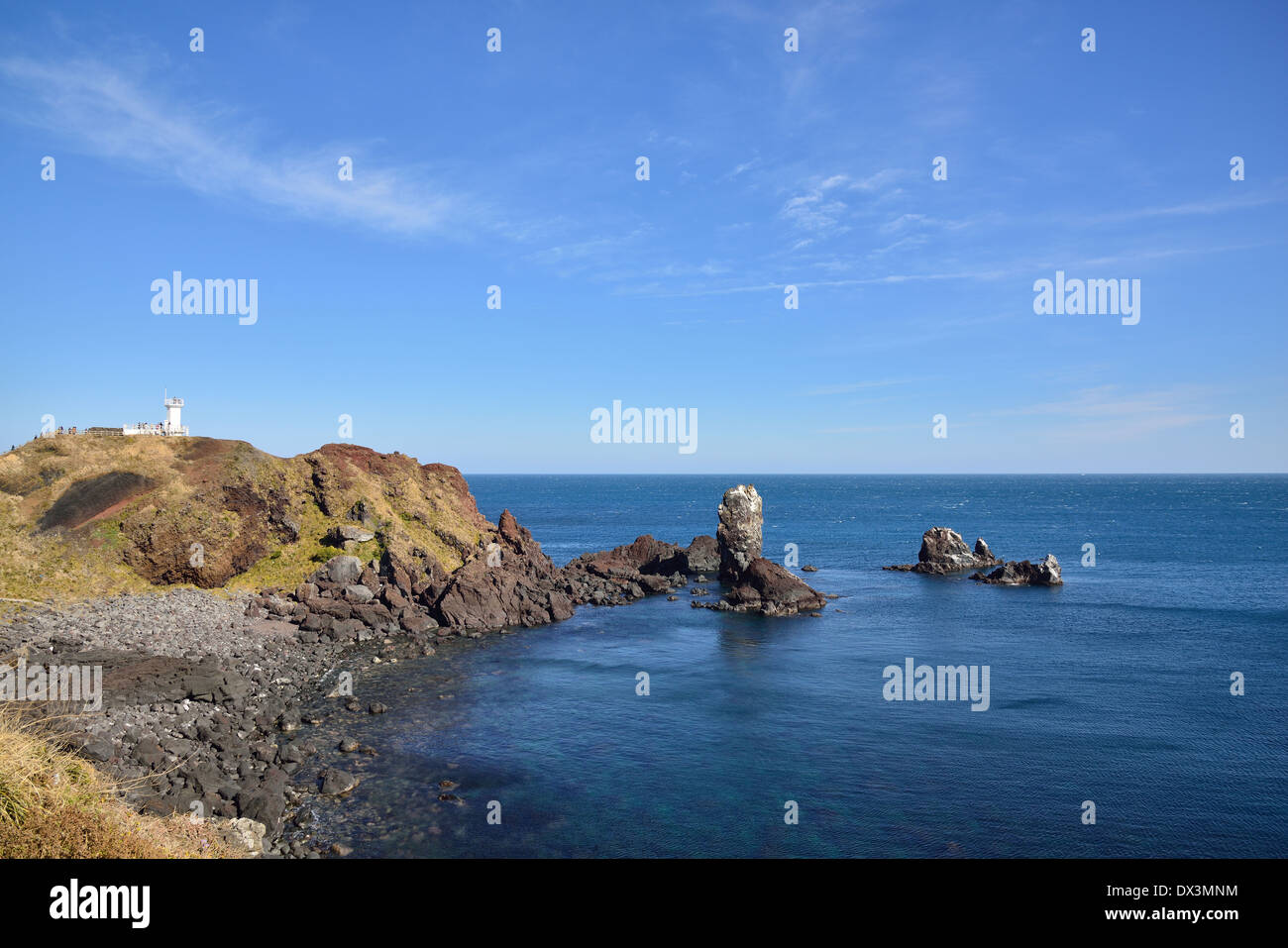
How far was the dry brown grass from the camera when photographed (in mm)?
10734

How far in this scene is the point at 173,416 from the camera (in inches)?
2827

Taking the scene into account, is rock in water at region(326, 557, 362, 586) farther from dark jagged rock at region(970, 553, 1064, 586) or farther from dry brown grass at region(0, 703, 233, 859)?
dark jagged rock at region(970, 553, 1064, 586)

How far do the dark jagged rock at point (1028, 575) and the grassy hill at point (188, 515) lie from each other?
57.9 meters

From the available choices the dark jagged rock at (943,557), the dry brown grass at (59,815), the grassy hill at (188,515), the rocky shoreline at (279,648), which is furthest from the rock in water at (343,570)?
the dark jagged rock at (943,557)

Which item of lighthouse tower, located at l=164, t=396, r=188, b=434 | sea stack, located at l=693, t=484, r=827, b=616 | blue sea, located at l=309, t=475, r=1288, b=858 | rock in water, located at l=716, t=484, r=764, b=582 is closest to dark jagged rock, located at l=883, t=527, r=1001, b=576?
blue sea, located at l=309, t=475, r=1288, b=858

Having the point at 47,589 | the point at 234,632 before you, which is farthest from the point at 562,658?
the point at 47,589

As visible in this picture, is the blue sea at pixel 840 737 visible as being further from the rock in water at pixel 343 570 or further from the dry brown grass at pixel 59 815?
the rock in water at pixel 343 570

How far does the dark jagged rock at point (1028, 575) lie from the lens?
78.4 metres

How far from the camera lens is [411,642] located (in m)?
51.2

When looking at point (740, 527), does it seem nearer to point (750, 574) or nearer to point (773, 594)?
point (750, 574)

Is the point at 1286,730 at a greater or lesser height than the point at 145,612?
lesser
